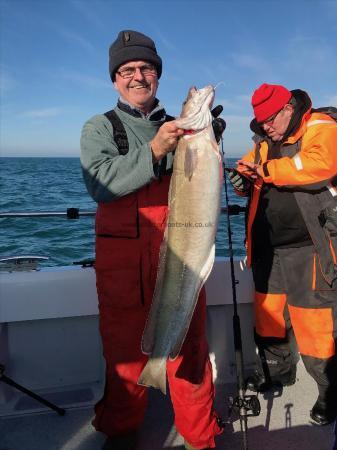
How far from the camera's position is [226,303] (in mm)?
4211

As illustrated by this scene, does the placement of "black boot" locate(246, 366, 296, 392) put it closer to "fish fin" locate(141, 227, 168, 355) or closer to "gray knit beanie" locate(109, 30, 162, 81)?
"fish fin" locate(141, 227, 168, 355)

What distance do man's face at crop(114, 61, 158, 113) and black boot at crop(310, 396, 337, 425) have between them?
2.94m

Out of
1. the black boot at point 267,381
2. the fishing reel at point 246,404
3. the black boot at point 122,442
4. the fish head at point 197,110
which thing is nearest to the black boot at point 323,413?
the black boot at point 267,381

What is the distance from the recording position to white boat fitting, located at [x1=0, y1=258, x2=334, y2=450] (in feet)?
11.4

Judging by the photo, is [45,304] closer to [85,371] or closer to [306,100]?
[85,371]

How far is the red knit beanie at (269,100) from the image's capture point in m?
3.84

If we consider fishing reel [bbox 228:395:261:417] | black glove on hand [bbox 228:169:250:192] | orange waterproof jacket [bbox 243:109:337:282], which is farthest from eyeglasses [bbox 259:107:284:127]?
fishing reel [bbox 228:395:261:417]

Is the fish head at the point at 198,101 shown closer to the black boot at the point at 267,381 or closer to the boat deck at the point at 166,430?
the boat deck at the point at 166,430

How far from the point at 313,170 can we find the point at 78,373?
2976 millimetres

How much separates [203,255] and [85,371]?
234 cm

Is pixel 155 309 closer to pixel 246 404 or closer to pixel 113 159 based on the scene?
pixel 113 159

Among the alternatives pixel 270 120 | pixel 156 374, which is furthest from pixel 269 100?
pixel 156 374

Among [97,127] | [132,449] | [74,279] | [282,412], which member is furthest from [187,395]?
[97,127]

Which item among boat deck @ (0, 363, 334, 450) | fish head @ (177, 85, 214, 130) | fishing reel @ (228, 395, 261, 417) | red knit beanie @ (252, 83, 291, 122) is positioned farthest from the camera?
red knit beanie @ (252, 83, 291, 122)
